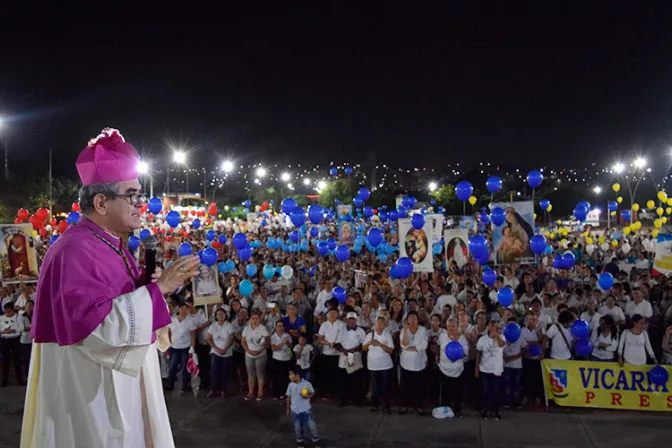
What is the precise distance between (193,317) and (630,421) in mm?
6943

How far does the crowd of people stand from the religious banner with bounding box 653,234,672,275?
0.94 ft

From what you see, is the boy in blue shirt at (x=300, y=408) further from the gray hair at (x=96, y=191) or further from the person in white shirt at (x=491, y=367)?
the gray hair at (x=96, y=191)

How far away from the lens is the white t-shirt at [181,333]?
30.7 ft

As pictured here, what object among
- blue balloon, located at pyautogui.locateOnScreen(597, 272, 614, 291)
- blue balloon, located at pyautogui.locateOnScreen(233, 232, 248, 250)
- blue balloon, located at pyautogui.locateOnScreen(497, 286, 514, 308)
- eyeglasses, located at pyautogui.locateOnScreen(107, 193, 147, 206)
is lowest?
blue balloon, located at pyautogui.locateOnScreen(497, 286, 514, 308)

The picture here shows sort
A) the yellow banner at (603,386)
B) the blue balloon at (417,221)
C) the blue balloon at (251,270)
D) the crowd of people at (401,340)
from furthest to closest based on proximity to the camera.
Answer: the blue balloon at (251,270) < the blue balloon at (417,221) < the crowd of people at (401,340) < the yellow banner at (603,386)

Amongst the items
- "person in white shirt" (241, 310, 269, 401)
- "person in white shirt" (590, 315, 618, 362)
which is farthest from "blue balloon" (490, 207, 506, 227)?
"person in white shirt" (241, 310, 269, 401)

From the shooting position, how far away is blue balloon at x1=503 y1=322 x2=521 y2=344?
7961 millimetres

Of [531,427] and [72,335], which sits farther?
[531,427]

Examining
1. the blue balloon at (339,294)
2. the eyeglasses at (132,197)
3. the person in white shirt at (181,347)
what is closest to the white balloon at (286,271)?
the blue balloon at (339,294)

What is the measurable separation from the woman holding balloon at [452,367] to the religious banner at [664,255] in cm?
580

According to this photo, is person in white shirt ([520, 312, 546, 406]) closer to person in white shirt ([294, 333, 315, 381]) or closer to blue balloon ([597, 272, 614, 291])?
blue balloon ([597, 272, 614, 291])

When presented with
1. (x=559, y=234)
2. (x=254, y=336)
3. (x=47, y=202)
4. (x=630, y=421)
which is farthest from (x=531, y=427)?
(x=47, y=202)

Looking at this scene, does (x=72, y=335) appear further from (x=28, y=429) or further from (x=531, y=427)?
(x=531, y=427)

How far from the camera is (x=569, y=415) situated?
7.77 meters
